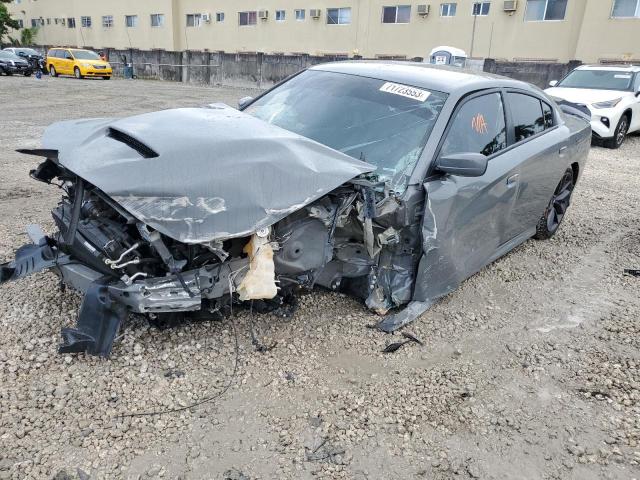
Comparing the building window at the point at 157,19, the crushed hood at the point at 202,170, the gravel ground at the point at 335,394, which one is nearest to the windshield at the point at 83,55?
the building window at the point at 157,19

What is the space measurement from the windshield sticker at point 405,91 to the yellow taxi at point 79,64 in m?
27.0

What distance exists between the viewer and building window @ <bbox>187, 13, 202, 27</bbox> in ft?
118

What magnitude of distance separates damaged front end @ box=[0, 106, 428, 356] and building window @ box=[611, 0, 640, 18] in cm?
2277

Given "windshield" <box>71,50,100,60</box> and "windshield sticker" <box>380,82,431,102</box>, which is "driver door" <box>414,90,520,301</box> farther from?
"windshield" <box>71,50,100,60</box>

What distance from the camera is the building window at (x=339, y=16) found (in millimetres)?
28172

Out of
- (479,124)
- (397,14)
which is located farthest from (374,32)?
(479,124)

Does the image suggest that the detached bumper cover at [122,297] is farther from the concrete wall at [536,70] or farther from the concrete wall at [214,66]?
the concrete wall at [214,66]

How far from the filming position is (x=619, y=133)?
10.7 meters

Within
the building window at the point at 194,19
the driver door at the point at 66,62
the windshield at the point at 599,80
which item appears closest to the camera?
the windshield at the point at 599,80

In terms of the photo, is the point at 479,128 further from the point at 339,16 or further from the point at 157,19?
the point at 157,19

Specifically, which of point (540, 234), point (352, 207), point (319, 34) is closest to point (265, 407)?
point (352, 207)

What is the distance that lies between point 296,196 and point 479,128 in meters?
1.78

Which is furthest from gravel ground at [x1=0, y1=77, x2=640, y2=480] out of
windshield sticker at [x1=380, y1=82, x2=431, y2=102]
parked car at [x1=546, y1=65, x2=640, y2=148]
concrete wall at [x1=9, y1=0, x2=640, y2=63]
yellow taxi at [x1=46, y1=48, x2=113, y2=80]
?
yellow taxi at [x1=46, y1=48, x2=113, y2=80]

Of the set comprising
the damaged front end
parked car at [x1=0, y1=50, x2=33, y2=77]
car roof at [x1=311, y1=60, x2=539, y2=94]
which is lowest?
parked car at [x1=0, y1=50, x2=33, y2=77]
